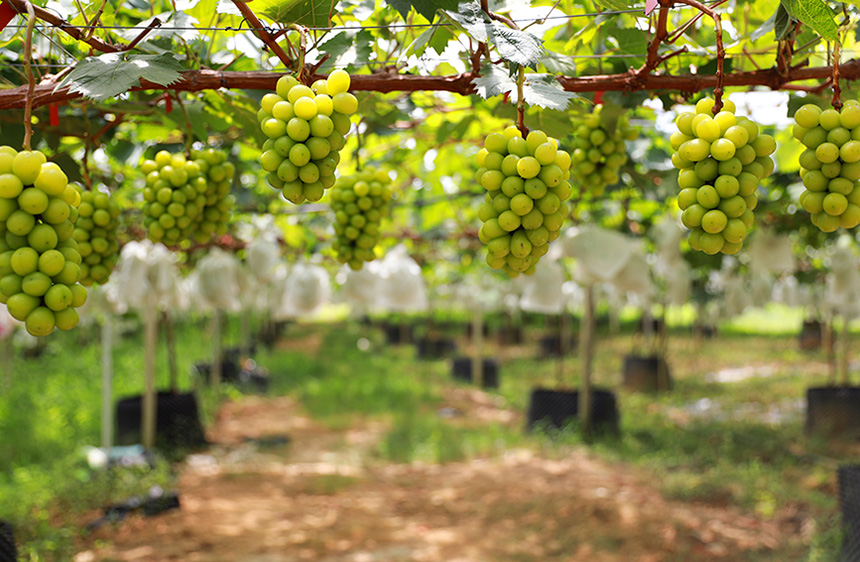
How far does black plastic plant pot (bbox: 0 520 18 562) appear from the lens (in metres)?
2.52

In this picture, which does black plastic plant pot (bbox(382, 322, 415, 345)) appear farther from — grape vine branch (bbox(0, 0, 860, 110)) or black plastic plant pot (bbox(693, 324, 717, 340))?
grape vine branch (bbox(0, 0, 860, 110))

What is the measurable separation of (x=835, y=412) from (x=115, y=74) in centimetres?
670

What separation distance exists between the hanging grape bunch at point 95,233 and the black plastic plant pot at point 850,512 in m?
3.73

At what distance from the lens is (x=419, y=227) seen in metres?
7.17

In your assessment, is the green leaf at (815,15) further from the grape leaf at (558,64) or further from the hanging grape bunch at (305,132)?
the hanging grape bunch at (305,132)

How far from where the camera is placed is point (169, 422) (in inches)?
225

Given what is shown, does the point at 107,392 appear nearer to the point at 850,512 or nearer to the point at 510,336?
the point at 850,512

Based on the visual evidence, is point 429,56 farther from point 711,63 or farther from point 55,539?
point 55,539

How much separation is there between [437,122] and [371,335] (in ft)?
47.4

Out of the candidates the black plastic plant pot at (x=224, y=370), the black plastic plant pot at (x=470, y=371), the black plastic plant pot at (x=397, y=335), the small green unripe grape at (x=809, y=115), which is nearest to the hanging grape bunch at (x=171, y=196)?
the small green unripe grape at (x=809, y=115)

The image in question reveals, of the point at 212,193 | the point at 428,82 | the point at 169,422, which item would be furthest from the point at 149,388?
the point at 428,82

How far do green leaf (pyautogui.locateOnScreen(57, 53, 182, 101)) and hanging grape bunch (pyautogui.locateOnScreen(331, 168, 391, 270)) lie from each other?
0.63 metres

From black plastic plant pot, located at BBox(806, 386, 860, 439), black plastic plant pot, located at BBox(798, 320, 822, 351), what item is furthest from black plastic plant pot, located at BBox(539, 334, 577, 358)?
black plastic plant pot, located at BBox(806, 386, 860, 439)

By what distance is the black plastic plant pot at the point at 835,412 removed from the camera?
577 cm
